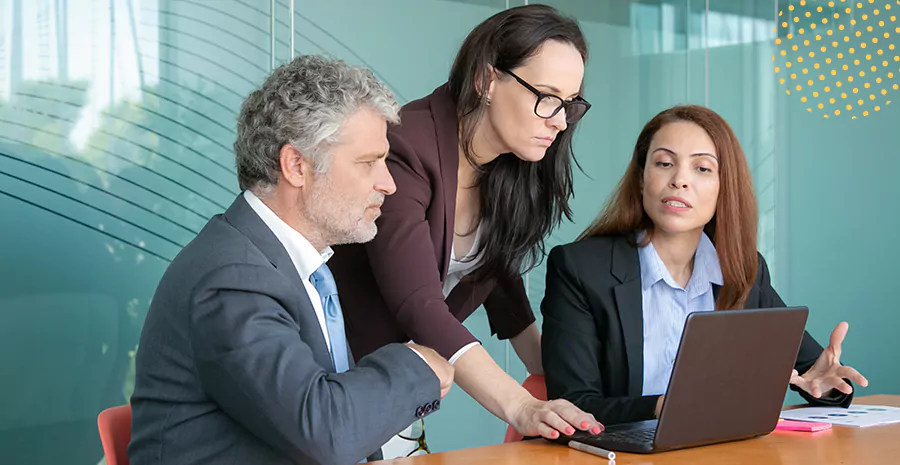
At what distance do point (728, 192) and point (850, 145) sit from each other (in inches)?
129

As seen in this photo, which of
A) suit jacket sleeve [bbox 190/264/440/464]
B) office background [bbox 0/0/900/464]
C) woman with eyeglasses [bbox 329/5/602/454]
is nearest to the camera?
suit jacket sleeve [bbox 190/264/440/464]

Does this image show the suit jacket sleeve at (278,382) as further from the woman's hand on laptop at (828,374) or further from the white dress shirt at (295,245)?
the woman's hand on laptop at (828,374)

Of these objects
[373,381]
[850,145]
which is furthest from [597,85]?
[373,381]

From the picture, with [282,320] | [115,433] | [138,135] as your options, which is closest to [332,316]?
[282,320]

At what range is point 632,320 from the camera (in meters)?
2.19

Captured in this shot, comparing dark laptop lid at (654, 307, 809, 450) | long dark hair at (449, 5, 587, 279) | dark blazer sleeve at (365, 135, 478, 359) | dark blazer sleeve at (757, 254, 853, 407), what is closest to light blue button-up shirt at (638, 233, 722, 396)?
dark blazer sleeve at (757, 254, 853, 407)

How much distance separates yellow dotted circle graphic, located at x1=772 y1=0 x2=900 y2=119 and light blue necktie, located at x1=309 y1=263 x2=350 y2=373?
13.1ft

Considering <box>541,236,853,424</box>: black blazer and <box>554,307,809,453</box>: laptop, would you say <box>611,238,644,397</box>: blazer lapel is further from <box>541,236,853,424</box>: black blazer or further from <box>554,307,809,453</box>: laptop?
<box>554,307,809,453</box>: laptop

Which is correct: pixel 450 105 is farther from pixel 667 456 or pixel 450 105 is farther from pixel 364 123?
pixel 667 456

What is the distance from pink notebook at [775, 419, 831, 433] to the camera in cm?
182

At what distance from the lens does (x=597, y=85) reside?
452 centimetres

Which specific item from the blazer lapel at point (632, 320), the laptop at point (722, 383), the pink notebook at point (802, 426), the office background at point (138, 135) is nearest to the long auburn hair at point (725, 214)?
the blazer lapel at point (632, 320)

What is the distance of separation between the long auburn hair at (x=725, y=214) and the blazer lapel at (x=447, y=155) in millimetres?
504

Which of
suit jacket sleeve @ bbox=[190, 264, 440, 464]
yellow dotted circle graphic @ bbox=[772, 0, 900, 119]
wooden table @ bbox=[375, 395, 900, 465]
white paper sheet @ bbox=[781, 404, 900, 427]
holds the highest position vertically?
yellow dotted circle graphic @ bbox=[772, 0, 900, 119]
